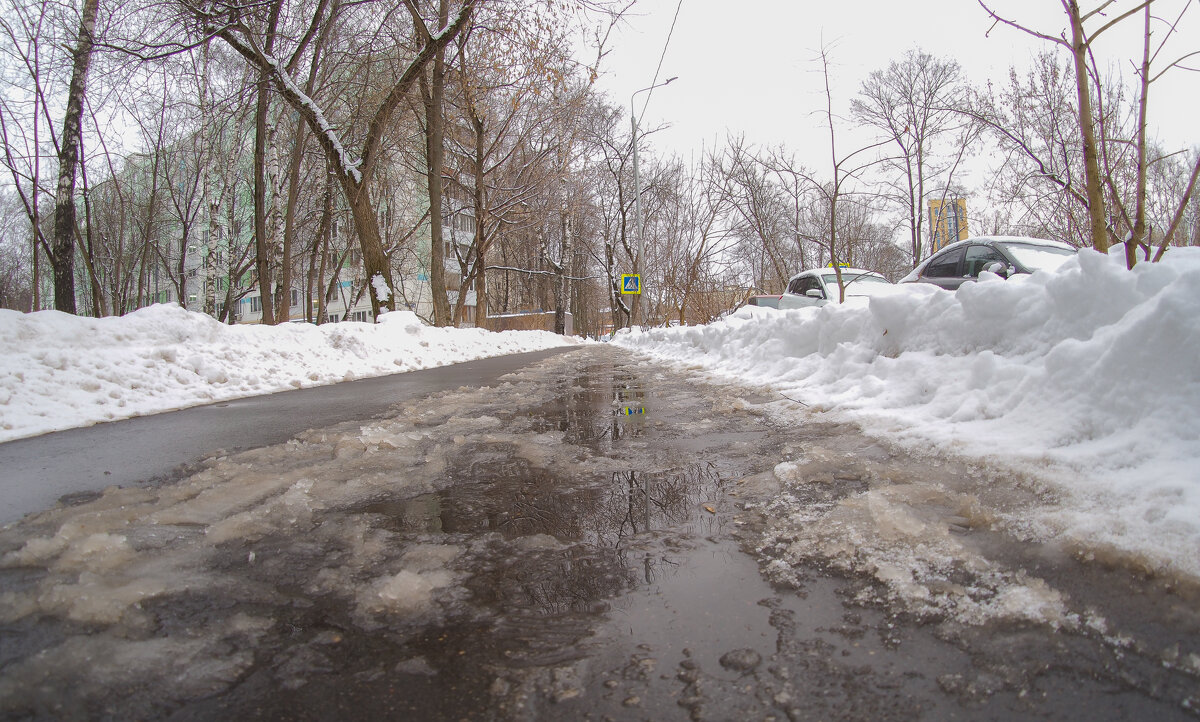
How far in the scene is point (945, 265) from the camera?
9562 millimetres

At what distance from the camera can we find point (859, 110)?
2316 cm

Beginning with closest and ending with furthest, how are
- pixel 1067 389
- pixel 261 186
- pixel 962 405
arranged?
pixel 1067 389 → pixel 962 405 → pixel 261 186

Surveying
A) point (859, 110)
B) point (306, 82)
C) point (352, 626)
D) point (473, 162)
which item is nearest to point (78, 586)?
point (352, 626)

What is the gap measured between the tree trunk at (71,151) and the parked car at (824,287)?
13142 mm

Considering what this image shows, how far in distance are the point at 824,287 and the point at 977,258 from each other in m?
3.36

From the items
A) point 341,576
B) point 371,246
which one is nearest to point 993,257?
point 341,576

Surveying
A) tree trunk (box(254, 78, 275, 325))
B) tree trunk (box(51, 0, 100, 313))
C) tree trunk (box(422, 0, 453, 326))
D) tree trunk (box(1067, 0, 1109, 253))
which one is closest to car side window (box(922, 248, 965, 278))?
tree trunk (box(1067, 0, 1109, 253))

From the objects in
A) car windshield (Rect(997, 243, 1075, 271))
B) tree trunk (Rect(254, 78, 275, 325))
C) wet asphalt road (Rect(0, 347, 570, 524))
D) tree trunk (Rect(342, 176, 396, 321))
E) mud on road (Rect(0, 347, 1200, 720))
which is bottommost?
mud on road (Rect(0, 347, 1200, 720))

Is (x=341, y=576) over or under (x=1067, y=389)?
under

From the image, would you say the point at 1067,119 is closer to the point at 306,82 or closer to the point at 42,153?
the point at 306,82

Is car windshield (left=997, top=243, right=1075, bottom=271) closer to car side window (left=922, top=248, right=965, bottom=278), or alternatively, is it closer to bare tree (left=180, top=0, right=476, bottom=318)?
car side window (left=922, top=248, right=965, bottom=278)

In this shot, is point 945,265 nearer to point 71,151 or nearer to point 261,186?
point 71,151

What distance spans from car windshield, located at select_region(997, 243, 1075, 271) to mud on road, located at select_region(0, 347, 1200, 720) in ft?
24.4

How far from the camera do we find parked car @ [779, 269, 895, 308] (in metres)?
11.7
